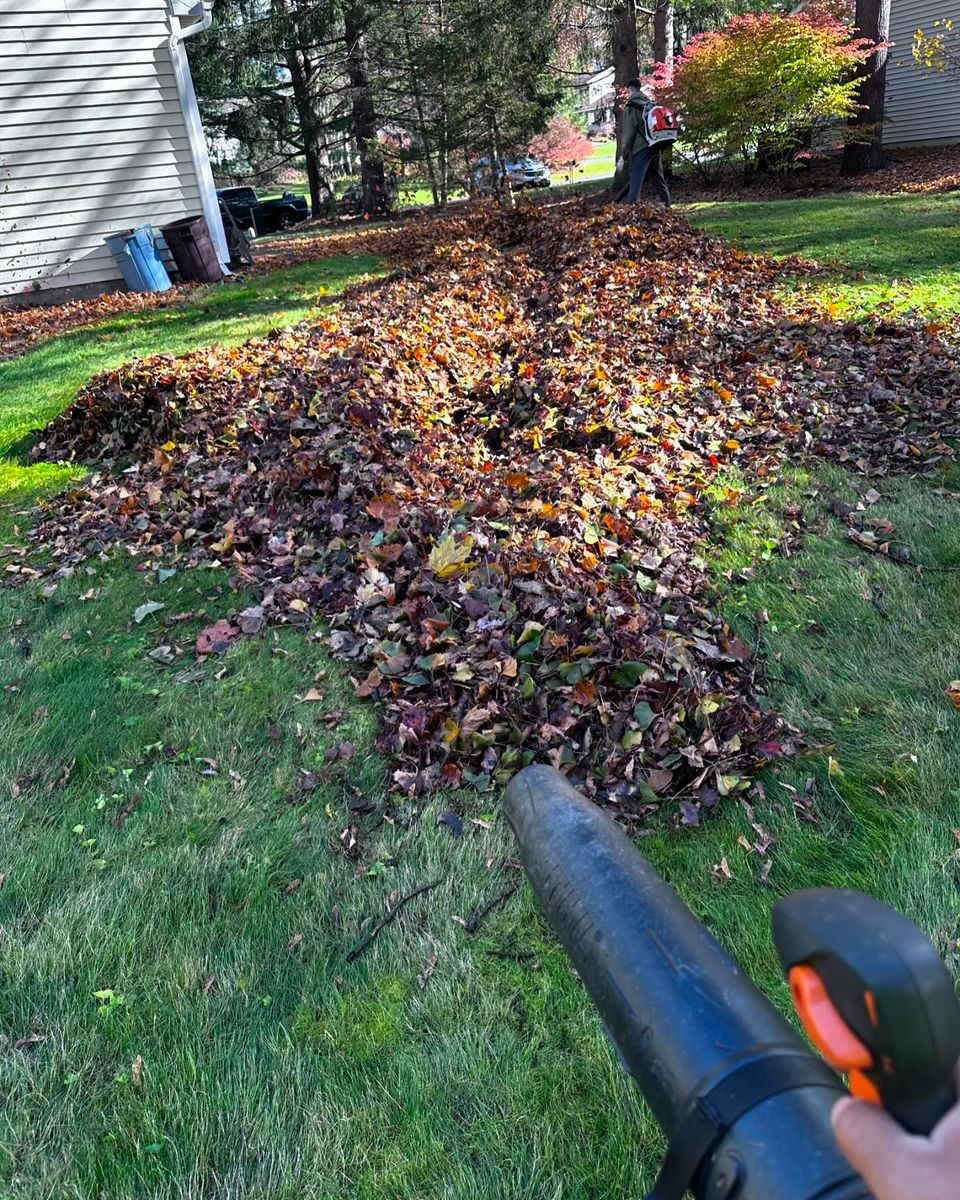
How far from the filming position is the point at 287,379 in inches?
245

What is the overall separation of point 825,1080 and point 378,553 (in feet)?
11.6

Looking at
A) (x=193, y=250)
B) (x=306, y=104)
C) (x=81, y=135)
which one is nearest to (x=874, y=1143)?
(x=193, y=250)

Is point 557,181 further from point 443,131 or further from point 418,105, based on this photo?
point 443,131

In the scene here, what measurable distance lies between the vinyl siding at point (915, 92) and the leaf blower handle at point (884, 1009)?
25.1 m

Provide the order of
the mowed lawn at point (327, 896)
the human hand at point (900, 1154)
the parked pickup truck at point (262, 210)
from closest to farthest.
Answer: the human hand at point (900, 1154), the mowed lawn at point (327, 896), the parked pickup truck at point (262, 210)

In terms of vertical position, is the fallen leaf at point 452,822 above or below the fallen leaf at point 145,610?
below

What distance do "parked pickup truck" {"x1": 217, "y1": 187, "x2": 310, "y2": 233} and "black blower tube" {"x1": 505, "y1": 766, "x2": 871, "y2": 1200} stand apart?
2587 centimetres

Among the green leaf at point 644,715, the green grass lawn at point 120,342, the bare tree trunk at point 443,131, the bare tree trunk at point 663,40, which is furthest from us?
the bare tree trunk at point 663,40

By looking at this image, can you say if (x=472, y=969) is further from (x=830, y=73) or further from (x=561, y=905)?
(x=830, y=73)

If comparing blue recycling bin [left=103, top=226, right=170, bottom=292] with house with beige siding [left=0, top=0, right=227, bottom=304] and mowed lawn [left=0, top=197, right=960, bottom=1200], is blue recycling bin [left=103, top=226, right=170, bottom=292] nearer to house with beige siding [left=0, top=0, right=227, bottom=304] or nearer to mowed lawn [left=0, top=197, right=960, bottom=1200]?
house with beige siding [left=0, top=0, right=227, bottom=304]

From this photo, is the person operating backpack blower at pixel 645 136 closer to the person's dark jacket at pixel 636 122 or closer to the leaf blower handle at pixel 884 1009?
the person's dark jacket at pixel 636 122

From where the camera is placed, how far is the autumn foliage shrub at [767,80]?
53.7ft

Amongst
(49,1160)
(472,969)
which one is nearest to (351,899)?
(472,969)

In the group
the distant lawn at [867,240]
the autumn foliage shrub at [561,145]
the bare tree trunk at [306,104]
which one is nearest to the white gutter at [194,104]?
the distant lawn at [867,240]
